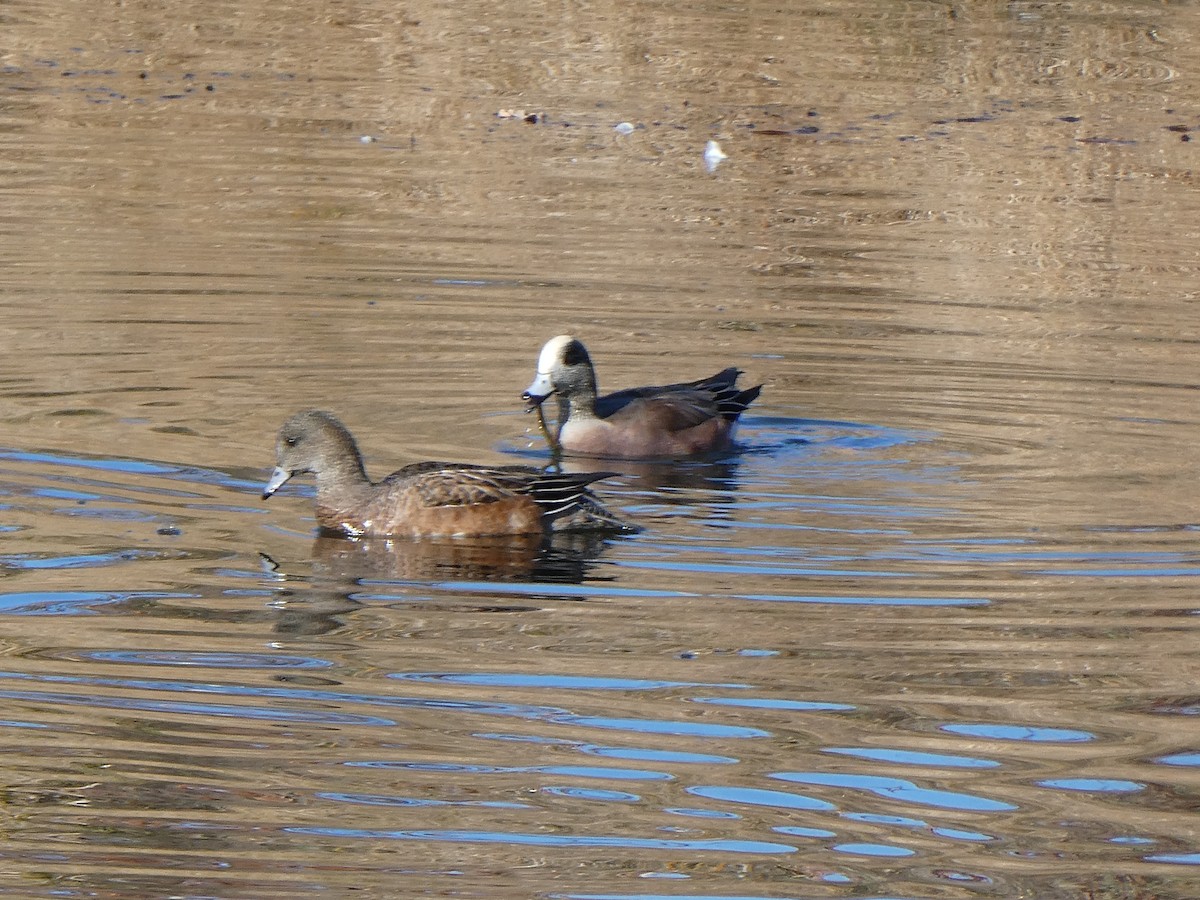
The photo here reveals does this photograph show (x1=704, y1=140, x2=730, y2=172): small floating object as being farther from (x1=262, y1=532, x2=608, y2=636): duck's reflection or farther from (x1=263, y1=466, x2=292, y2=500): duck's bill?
(x1=262, y1=532, x2=608, y2=636): duck's reflection

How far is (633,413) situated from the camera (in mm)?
10500

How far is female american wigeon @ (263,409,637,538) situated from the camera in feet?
28.2

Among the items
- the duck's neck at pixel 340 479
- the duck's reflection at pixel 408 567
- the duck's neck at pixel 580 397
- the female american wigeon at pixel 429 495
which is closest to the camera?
the duck's reflection at pixel 408 567

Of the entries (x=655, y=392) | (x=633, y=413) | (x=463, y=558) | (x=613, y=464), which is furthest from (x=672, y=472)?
(x=463, y=558)

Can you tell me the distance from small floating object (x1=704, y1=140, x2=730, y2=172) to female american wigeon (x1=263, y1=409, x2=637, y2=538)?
9.55 metres

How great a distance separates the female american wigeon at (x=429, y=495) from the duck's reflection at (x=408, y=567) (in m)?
0.06

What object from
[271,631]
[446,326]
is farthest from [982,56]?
[271,631]

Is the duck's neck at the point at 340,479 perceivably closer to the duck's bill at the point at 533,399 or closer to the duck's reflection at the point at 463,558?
the duck's reflection at the point at 463,558

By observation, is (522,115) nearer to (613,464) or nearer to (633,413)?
(633,413)

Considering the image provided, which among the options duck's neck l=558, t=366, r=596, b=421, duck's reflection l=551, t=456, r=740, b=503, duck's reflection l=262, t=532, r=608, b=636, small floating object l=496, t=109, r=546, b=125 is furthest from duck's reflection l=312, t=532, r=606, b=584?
small floating object l=496, t=109, r=546, b=125

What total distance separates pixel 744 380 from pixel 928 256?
3.45m

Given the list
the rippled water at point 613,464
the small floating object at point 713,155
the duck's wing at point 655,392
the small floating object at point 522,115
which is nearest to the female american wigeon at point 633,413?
the duck's wing at point 655,392

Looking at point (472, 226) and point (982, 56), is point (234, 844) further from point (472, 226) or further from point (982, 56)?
point (982, 56)

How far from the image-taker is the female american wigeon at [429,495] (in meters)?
8.60
